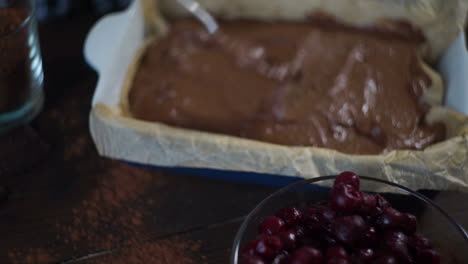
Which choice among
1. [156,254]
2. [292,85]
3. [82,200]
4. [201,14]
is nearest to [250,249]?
[156,254]

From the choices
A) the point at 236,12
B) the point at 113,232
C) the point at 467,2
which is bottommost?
the point at 113,232

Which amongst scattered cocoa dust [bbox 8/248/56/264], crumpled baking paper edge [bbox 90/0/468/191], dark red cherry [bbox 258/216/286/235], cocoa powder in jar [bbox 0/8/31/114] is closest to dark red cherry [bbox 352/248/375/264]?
dark red cherry [bbox 258/216/286/235]

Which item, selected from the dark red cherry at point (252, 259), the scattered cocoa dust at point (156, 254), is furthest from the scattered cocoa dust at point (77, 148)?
the dark red cherry at point (252, 259)

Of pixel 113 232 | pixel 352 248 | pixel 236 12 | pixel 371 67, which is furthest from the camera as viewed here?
pixel 236 12

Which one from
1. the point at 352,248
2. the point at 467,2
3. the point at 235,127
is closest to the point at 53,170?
the point at 235,127

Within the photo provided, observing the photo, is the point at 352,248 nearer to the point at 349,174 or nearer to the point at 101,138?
the point at 349,174

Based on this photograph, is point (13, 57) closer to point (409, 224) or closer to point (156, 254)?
point (156, 254)

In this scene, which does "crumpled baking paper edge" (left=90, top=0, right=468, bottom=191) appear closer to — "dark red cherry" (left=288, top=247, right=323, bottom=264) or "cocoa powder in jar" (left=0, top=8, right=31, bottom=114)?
"cocoa powder in jar" (left=0, top=8, right=31, bottom=114)

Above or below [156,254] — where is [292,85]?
above
